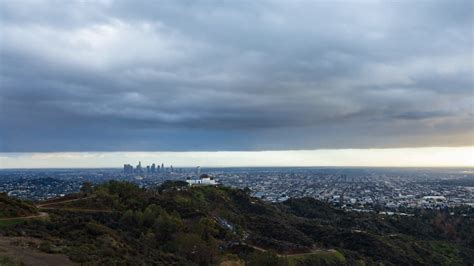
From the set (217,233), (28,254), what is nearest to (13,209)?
(28,254)

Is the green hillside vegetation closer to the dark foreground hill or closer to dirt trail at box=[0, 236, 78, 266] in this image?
the dark foreground hill

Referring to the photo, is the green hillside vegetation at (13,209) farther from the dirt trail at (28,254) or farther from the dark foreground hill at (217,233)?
the dirt trail at (28,254)

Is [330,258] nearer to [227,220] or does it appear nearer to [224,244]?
[224,244]

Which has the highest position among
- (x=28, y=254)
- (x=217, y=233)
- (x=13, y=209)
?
(x=13, y=209)

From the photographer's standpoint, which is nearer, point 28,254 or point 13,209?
point 28,254

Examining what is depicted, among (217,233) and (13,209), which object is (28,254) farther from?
(217,233)

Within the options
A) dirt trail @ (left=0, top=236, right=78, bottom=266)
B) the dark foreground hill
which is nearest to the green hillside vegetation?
the dark foreground hill
